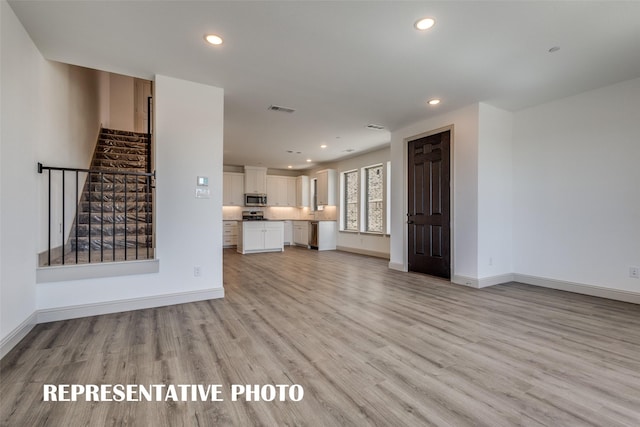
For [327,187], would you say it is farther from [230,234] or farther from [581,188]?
[581,188]

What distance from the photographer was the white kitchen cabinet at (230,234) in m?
9.23

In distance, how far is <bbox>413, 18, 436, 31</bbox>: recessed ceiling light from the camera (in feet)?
7.94

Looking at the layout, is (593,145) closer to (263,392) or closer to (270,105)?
(270,105)

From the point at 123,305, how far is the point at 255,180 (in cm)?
687

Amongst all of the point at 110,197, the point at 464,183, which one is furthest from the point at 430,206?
the point at 110,197

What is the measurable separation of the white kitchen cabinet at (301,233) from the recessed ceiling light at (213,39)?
681 cm

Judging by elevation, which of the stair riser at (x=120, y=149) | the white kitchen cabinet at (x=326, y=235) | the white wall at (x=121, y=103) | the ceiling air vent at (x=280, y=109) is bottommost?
the white kitchen cabinet at (x=326, y=235)

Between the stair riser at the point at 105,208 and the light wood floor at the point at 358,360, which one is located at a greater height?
the stair riser at the point at 105,208

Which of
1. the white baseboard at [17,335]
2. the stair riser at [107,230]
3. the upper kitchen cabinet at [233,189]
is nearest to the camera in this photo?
the white baseboard at [17,335]

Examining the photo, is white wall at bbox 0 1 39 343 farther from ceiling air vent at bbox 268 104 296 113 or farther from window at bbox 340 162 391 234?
window at bbox 340 162 391 234

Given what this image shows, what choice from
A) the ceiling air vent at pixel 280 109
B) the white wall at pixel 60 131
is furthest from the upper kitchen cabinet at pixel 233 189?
the ceiling air vent at pixel 280 109

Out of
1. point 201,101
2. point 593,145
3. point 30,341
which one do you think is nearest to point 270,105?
point 201,101

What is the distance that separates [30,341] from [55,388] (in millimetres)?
1039

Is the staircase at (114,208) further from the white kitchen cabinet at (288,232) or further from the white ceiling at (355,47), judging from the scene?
the white kitchen cabinet at (288,232)
